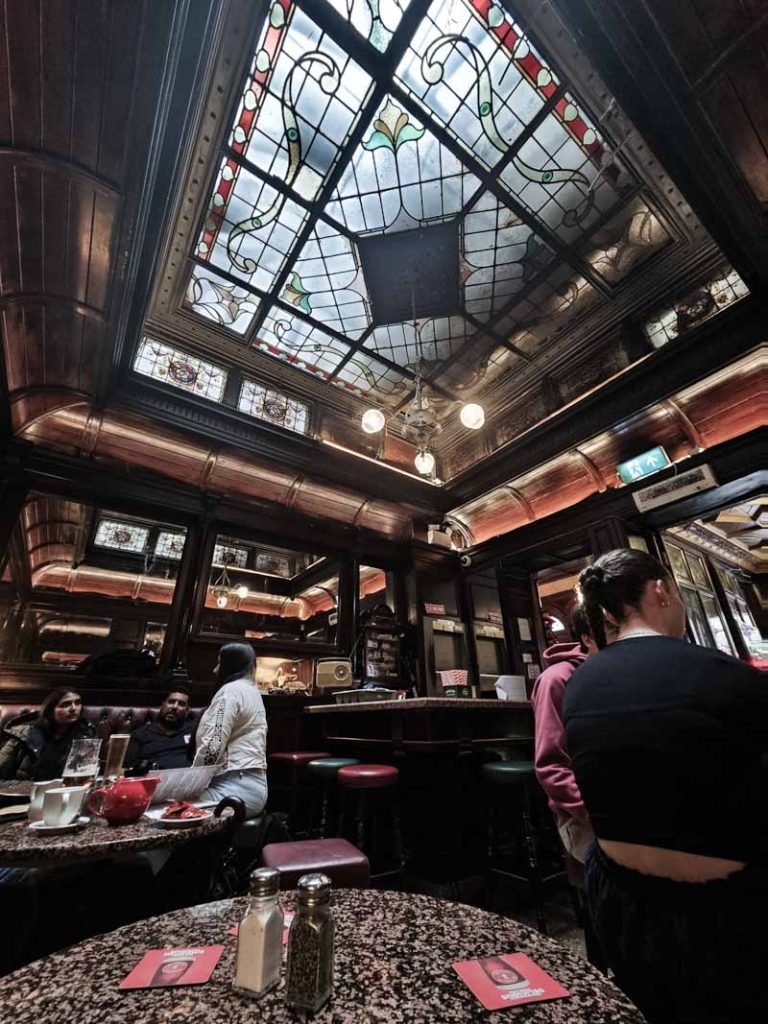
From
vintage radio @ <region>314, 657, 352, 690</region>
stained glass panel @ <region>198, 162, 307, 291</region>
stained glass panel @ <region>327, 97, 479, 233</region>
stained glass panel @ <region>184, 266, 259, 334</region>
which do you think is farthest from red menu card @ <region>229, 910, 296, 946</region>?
stained glass panel @ <region>184, 266, 259, 334</region>

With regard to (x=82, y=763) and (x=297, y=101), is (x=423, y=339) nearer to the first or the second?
(x=297, y=101)

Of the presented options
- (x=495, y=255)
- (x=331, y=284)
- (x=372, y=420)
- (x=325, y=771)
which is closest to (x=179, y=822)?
(x=325, y=771)

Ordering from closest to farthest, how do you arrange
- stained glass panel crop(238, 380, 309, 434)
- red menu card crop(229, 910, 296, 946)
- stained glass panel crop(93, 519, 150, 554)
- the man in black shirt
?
1. red menu card crop(229, 910, 296, 946)
2. the man in black shirt
3. stained glass panel crop(93, 519, 150, 554)
4. stained glass panel crop(238, 380, 309, 434)

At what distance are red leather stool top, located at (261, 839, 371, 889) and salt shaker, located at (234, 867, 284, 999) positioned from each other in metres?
1.06

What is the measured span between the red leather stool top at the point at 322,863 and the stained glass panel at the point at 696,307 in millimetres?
4865

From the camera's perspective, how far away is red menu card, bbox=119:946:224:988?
1.84 ft

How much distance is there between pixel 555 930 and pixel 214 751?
2.01 meters

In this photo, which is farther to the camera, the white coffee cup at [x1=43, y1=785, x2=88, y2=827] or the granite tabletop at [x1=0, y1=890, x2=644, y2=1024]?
the white coffee cup at [x1=43, y1=785, x2=88, y2=827]

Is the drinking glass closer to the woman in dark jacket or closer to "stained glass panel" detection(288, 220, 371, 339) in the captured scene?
the woman in dark jacket

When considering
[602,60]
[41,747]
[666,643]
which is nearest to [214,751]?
[41,747]

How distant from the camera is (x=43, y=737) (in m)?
2.76

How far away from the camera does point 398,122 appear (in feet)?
11.7

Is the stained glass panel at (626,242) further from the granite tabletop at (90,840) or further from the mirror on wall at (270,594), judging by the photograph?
the granite tabletop at (90,840)

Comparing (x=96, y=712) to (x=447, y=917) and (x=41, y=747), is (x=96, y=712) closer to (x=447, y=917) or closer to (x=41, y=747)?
(x=41, y=747)
